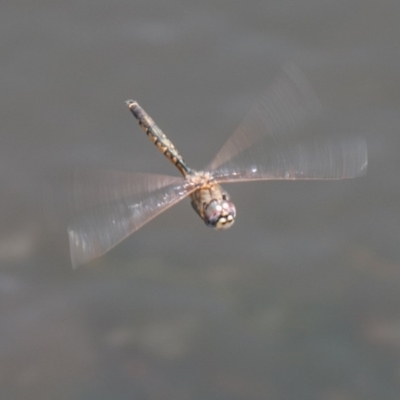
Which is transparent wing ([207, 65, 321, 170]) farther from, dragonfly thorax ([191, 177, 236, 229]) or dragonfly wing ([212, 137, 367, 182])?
dragonfly thorax ([191, 177, 236, 229])

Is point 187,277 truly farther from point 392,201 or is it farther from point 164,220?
point 392,201

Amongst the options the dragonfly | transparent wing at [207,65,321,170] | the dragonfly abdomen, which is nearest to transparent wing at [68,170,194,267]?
the dragonfly

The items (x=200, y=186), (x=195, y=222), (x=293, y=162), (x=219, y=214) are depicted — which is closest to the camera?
(x=219, y=214)

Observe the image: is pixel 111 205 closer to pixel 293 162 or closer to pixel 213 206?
pixel 213 206

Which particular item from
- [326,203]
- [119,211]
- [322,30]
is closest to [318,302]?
[326,203]

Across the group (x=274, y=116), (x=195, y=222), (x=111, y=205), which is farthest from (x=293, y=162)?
(x=111, y=205)

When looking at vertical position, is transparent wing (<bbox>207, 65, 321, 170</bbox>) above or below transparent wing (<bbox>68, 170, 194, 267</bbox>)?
above

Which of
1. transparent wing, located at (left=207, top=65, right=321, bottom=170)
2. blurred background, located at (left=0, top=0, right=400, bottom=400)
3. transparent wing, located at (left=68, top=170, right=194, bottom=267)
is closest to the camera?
transparent wing, located at (left=68, top=170, right=194, bottom=267)

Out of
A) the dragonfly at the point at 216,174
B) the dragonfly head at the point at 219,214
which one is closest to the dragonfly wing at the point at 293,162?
the dragonfly at the point at 216,174
